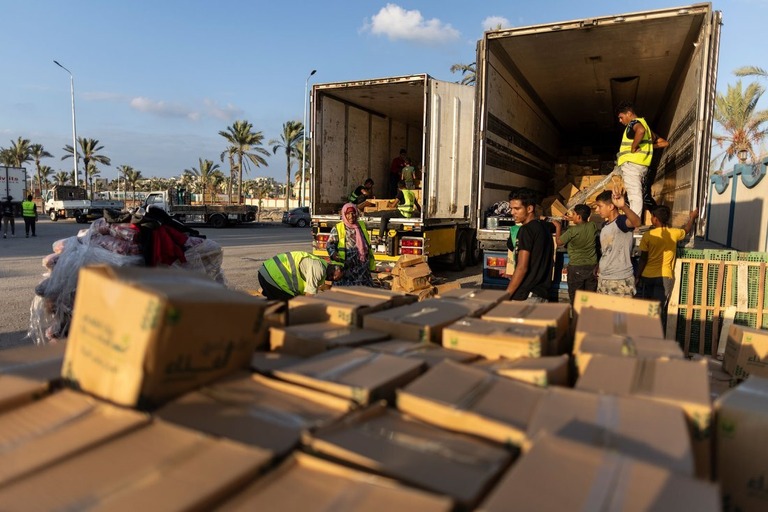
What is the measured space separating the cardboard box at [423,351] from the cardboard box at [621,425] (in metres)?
0.51

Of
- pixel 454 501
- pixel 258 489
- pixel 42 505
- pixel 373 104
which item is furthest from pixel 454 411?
pixel 373 104

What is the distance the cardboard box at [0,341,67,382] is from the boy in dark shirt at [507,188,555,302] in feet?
10.5

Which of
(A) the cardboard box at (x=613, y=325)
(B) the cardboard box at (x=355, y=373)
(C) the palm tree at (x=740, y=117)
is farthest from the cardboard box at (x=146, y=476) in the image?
(C) the palm tree at (x=740, y=117)

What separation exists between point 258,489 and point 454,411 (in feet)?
2.05

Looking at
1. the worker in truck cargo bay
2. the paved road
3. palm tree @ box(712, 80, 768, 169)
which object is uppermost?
palm tree @ box(712, 80, 768, 169)

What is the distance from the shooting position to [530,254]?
4.19 m

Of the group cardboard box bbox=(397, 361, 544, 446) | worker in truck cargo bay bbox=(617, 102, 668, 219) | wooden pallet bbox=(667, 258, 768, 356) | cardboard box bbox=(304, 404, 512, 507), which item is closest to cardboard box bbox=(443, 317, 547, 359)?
cardboard box bbox=(397, 361, 544, 446)

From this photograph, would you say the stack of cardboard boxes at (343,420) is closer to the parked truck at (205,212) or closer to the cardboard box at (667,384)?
the cardboard box at (667,384)

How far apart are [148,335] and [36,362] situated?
771 mm

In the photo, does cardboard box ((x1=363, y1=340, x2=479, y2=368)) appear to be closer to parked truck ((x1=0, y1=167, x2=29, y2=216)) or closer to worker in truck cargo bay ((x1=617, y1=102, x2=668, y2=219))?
worker in truck cargo bay ((x1=617, y1=102, x2=668, y2=219))

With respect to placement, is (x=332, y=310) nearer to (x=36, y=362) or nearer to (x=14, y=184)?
(x=36, y=362)

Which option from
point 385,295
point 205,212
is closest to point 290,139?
point 205,212

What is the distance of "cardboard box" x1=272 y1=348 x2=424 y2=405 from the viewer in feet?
5.59

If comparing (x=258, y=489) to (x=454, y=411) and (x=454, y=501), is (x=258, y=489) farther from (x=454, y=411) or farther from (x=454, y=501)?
(x=454, y=411)
